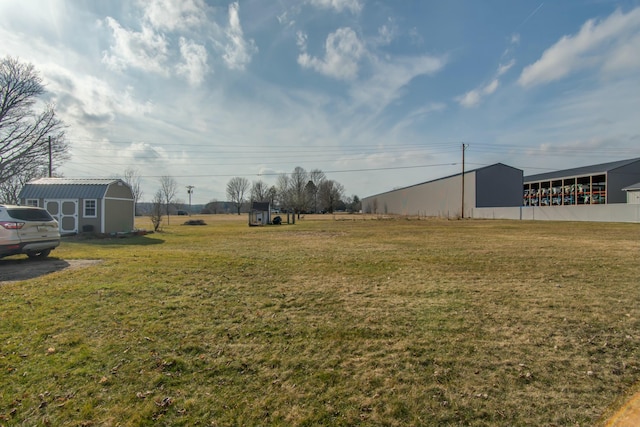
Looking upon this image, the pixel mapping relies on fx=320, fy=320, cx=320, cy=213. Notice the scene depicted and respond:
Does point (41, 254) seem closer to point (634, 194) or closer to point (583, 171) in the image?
point (634, 194)

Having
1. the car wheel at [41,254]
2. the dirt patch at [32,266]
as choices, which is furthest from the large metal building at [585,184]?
the car wheel at [41,254]

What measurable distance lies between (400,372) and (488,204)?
48.0 metres

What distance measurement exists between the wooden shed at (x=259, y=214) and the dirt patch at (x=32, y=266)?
2583 cm

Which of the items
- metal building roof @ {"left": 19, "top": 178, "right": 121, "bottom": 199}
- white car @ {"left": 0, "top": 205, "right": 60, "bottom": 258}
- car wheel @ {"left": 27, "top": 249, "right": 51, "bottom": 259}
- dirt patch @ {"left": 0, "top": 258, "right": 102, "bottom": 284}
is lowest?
dirt patch @ {"left": 0, "top": 258, "right": 102, "bottom": 284}

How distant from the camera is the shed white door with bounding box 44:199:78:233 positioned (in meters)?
20.2

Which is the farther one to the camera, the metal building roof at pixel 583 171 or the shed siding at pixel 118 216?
the metal building roof at pixel 583 171

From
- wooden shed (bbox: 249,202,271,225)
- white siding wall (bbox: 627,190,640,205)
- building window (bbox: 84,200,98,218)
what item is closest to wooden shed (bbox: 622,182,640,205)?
white siding wall (bbox: 627,190,640,205)

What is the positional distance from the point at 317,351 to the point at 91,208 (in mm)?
22187

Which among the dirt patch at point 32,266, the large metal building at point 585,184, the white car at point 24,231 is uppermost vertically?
the large metal building at point 585,184

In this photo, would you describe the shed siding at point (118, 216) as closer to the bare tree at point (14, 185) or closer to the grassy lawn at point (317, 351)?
the bare tree at point (14, 185)

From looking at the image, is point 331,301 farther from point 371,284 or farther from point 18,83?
point 18,83

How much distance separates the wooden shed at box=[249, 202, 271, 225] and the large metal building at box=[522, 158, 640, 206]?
40.6 metres

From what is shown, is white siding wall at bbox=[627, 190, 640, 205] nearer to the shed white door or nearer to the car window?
the car window

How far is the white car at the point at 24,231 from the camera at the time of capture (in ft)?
26.8
